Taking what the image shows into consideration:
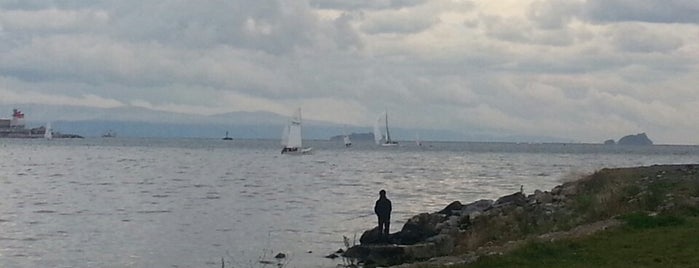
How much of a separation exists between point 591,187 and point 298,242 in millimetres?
9742

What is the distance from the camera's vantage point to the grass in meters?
14.2

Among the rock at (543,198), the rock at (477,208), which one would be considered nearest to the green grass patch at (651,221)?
the rock at (543,198)

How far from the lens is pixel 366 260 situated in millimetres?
23922

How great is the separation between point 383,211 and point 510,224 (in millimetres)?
3203

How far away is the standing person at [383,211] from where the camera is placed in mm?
25141

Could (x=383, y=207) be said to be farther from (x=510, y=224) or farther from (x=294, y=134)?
(x=294, y=134)

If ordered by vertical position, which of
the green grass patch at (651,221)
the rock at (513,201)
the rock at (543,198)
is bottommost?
the rock at (513,201)

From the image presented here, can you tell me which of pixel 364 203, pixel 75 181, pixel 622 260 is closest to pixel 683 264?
pixel 622 260

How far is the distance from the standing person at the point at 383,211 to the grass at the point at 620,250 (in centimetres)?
828

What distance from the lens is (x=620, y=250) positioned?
50.0 ft

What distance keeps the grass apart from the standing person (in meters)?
8.28

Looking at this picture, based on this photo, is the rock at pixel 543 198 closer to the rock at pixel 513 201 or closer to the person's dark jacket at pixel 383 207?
the rock at pixel 513 201

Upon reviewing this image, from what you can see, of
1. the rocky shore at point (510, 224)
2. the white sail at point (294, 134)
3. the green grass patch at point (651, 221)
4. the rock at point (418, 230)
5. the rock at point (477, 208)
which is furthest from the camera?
the white sail at point (294, 134)

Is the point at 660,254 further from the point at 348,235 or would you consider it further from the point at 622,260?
the point at 348,235
